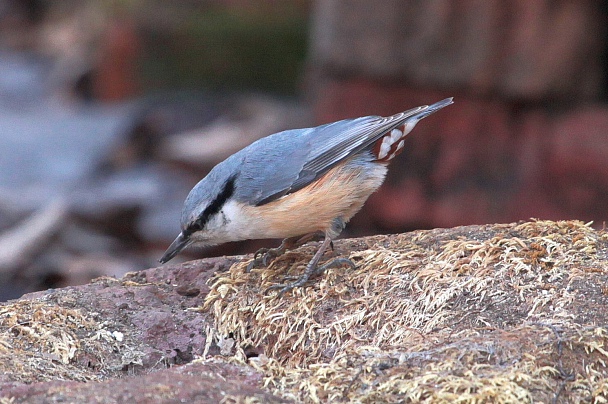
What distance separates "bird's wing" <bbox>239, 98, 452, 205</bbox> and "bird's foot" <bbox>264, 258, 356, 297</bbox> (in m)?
0.43

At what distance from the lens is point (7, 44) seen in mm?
16266

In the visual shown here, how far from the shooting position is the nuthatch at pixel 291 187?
13.0 ft

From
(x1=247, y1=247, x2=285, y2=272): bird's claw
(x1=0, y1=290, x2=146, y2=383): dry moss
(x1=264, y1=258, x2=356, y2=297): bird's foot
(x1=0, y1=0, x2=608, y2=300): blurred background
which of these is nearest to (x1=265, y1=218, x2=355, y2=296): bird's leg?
(x1=264, y1=258, x2=356, y2=297): bird's foot

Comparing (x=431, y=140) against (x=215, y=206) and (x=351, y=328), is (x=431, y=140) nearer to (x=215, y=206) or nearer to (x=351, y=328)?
(x=215, y=206)

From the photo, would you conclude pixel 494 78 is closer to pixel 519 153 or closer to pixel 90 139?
pixel 519 153

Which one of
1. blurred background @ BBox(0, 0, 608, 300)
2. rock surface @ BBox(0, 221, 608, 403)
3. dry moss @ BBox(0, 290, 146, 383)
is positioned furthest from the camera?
blurred background @ BBox(0, 0, 608, 300)

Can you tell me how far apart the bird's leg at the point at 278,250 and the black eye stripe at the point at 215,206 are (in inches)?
10.8

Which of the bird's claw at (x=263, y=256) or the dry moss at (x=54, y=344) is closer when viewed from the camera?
the dry moss at (x=54, y=344)

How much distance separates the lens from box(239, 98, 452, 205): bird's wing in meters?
4.00

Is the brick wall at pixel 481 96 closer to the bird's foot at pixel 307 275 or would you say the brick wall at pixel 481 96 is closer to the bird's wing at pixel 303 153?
the bird's wing at pixel 303 153

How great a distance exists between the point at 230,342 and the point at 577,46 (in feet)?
15.4

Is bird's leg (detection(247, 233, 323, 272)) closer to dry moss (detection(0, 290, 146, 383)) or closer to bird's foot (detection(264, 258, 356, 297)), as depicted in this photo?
bird's foot (detection(264, 258, 356, 297))

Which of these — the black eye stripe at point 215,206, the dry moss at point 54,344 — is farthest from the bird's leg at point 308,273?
the dry moss at point 54,344

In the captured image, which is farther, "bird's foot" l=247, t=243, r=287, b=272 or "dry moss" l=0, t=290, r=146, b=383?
"bird's foot" l=247, t=243, r=287, b=272
